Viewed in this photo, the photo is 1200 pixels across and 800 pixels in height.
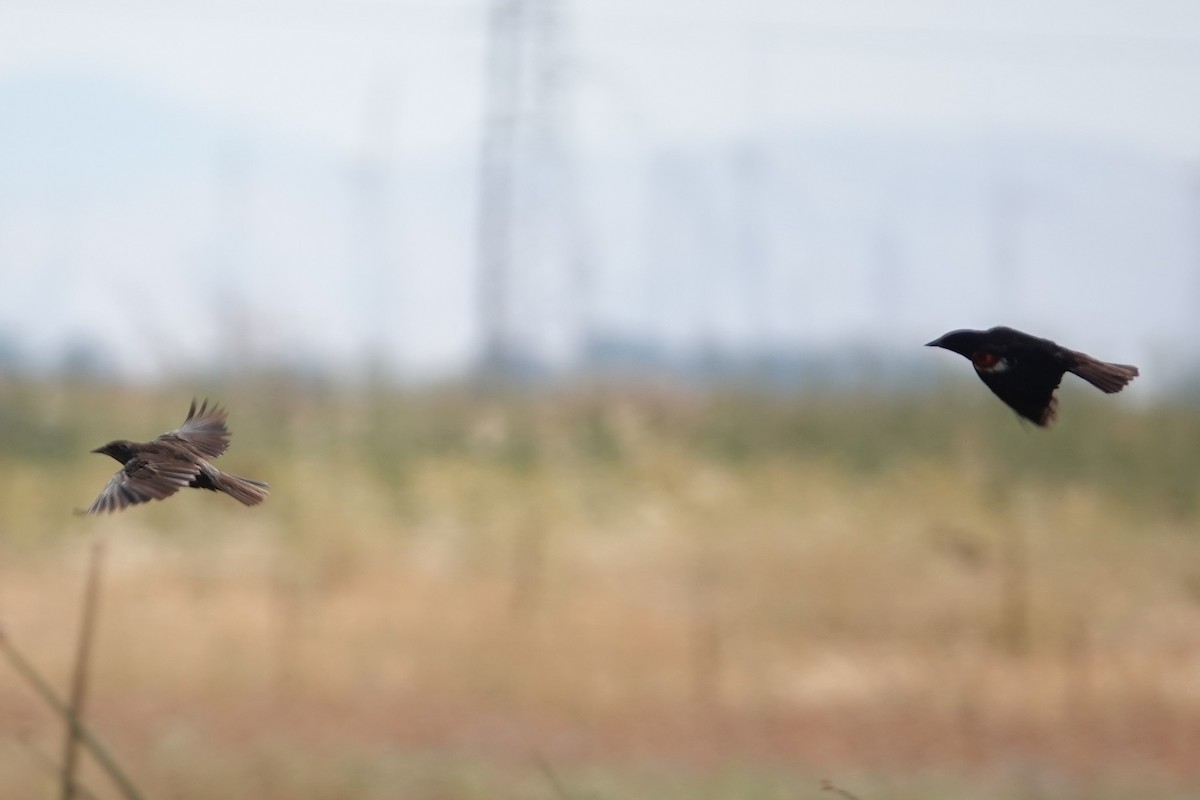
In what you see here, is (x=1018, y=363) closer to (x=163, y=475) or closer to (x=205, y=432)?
(x=163, y=475)

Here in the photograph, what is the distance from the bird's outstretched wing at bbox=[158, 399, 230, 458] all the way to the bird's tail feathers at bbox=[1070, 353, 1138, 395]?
1.99 m

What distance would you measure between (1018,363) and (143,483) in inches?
71.3

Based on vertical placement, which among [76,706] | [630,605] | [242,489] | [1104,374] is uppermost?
[1104,374]

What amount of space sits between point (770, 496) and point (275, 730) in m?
8.24

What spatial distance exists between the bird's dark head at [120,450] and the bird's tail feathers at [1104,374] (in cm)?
205

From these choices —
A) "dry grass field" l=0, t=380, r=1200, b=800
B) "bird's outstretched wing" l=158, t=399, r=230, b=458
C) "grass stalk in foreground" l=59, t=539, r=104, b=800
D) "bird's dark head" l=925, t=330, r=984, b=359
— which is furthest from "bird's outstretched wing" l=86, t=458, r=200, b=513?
"dry grass field" l=0, t=380, r=1200, b=800

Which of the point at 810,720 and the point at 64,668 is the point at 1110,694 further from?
the point at 64,668

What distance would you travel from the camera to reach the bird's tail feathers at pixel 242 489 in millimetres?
4113

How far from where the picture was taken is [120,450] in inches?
171

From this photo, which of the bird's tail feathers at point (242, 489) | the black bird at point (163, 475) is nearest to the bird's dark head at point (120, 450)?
the black bird at point (163, 475)

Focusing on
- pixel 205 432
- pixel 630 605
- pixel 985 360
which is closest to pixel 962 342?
pixel 985 360

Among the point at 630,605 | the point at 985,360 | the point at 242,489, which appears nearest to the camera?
the point at 985,360

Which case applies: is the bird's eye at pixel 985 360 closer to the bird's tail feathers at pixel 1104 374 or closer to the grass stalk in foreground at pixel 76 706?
the bird's tail feathers at pixel 1104 374

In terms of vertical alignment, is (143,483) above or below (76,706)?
above
